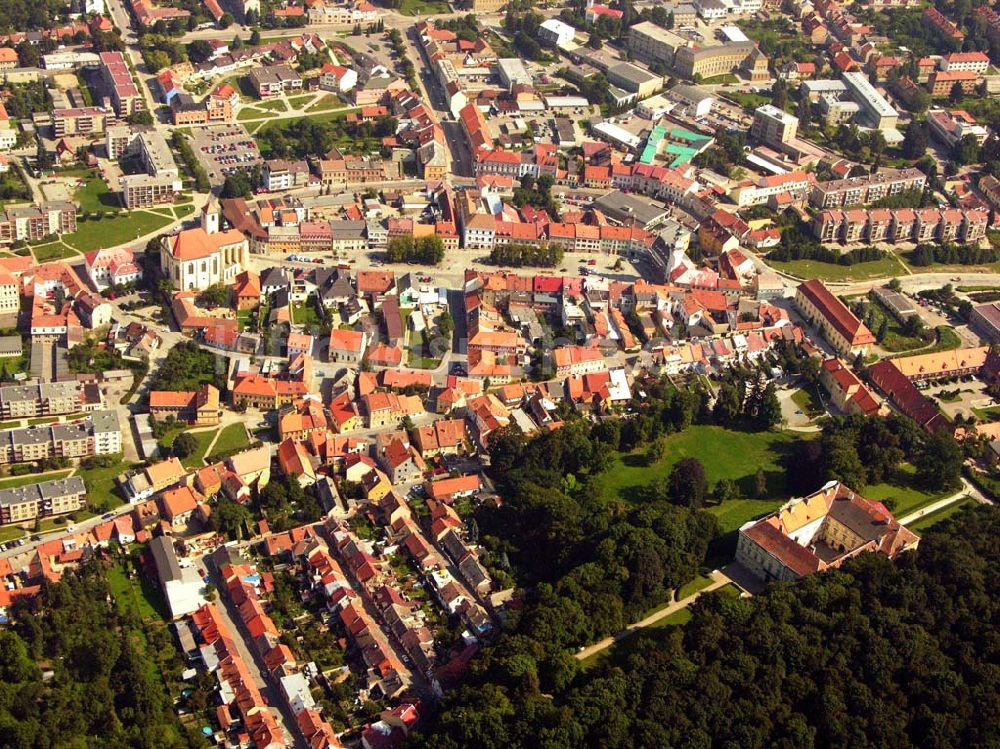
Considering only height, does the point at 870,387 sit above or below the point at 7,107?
below

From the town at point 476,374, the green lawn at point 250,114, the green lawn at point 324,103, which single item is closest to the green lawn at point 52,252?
the town at point 476,374

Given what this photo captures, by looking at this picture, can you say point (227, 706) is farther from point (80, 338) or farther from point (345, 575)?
point (80, 338)

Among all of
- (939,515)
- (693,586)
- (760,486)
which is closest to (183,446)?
(693,586)

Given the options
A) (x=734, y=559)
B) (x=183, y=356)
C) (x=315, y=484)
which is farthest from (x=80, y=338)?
(x=734, y=559)

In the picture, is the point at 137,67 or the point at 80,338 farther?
the point at 137,67

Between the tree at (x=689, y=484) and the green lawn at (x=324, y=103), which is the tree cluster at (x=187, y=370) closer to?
the tree at (x=689, y=484)

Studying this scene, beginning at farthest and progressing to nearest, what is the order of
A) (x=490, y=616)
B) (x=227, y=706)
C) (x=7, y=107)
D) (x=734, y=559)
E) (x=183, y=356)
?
(x=7, y=107)
(x=183, y=356)
(x=734, y=559)
(x=490, y=616)
(x=227, y=706)

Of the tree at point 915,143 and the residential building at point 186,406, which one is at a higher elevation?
the residential building at point 186,406

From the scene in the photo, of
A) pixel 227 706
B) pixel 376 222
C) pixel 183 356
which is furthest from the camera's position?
pixel 376 222
